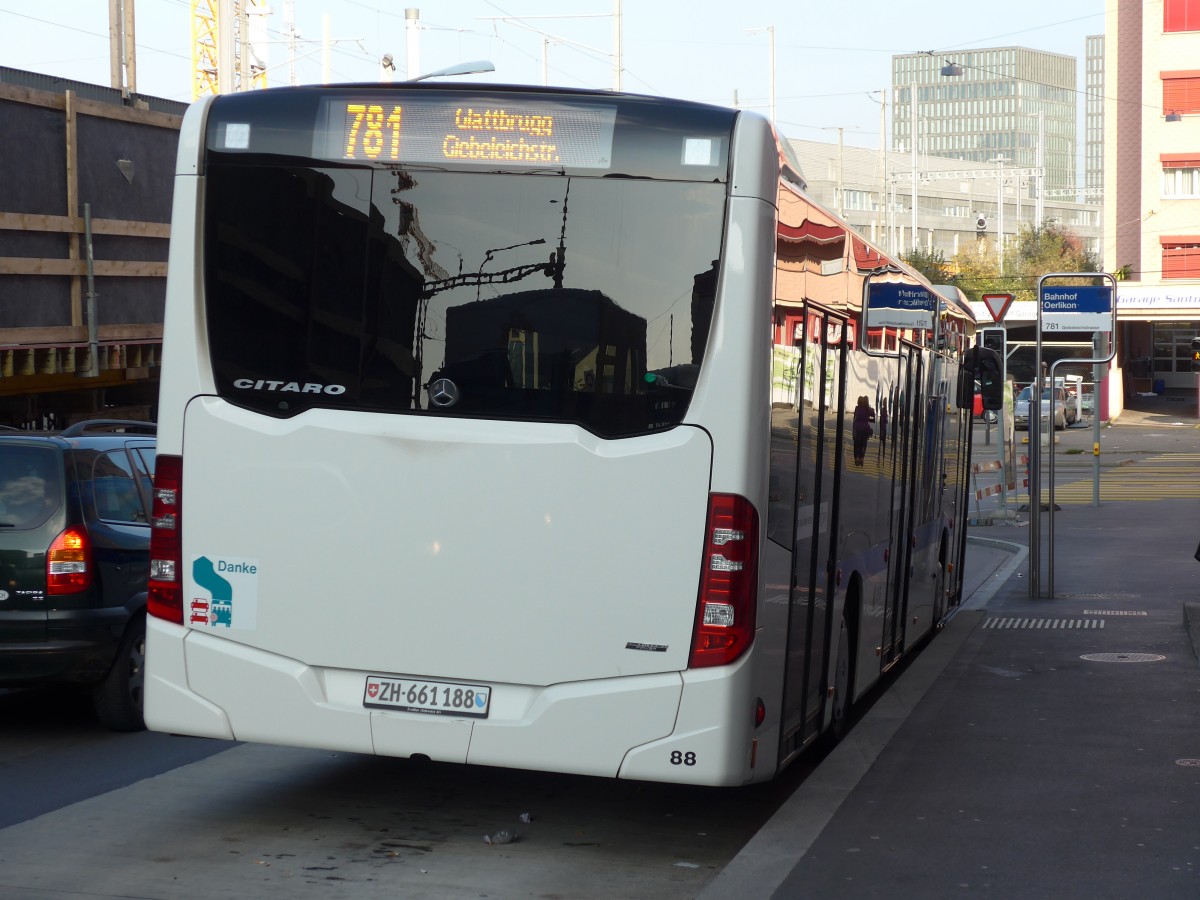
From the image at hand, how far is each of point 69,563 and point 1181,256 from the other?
224ft

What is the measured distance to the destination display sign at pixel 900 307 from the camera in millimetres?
8547

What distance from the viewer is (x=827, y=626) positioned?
7.69 metres

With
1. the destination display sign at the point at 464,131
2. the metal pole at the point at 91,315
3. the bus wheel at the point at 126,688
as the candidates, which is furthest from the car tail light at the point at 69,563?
the metal pole at the point at 91,315

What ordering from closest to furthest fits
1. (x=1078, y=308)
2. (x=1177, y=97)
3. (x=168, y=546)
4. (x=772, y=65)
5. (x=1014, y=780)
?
(x=168, y=546), (x=1014, y=780), (x=1078, y=308), (x=1177, y=97), (x=772, y=65)

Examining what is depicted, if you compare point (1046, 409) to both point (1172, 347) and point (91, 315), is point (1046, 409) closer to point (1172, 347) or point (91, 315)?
point (1172, 347)

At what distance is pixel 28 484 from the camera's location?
8570 millimetres

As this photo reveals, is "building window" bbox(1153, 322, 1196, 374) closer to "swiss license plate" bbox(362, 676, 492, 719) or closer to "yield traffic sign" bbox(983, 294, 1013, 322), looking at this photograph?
"yield traffic sign" bbox(983, 294, 1013, 322)

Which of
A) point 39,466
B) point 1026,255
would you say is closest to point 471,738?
point 39,466

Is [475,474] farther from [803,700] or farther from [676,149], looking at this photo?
[803,700]

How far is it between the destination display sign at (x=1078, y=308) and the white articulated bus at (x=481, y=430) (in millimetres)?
10365

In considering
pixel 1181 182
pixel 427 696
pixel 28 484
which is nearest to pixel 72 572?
pixel 28 484

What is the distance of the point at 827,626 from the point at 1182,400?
7417 cm

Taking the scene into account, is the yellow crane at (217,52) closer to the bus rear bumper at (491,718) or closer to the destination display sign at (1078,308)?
the destination display sign at (1078,308)

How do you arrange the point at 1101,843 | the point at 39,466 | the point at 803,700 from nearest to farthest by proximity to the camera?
the point at 1101,843 < the point at 803,700 < the point at 39,466
